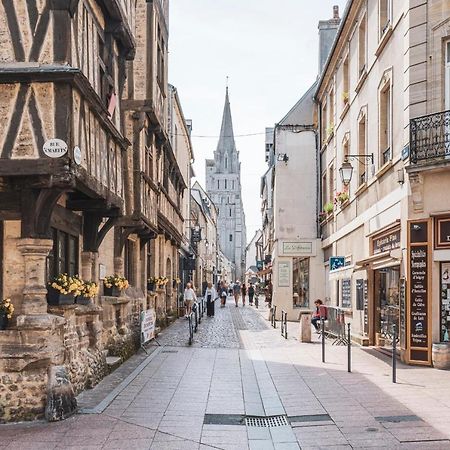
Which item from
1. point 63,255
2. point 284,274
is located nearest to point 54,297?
point 63,255

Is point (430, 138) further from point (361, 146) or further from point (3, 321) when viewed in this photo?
A: point (3, 321)

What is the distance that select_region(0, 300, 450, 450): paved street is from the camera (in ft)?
24.6

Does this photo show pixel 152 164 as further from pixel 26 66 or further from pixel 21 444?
pixel 21 444

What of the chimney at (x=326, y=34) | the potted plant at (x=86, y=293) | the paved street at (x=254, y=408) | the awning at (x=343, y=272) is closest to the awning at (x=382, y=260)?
the awning at (x=343, y=272)

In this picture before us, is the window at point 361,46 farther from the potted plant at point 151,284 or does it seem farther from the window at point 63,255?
the window at point 63,255

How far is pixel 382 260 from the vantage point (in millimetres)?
14992

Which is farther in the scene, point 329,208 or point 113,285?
point 329,208

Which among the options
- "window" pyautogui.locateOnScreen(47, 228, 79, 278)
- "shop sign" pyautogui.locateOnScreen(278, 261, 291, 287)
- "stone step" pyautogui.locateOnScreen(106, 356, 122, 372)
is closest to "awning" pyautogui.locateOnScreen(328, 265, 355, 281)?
"stone step" pyautogui.locateOnScreen(106, 356, 122, 372)

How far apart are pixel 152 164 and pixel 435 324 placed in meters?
8.70

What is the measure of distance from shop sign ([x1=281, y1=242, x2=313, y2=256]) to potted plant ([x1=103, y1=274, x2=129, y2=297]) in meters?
14.9

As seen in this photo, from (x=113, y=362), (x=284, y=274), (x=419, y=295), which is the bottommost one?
(x=113, y=362)

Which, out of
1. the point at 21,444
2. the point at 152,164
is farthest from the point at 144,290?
the point at 21,444

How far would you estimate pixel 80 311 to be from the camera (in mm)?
10336

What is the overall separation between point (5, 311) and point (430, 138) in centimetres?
835
